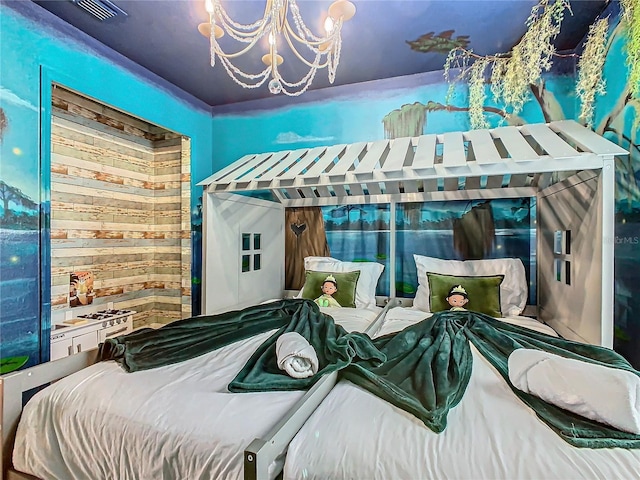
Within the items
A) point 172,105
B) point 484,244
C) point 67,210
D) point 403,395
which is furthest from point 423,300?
point 67,210

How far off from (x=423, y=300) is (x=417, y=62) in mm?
1895

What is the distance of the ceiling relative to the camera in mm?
1979

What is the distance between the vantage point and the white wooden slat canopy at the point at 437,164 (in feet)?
5.69

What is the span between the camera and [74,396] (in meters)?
1.29

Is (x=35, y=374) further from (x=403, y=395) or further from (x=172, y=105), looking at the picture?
(x=172, y=105)

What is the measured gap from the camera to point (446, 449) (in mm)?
916

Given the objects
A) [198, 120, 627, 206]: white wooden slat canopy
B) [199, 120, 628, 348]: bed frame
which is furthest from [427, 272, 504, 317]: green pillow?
[198, 120, 627, 206]: white wooden slat canopy

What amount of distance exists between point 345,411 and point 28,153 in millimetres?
2320

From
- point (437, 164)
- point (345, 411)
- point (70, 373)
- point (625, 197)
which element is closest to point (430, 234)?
point (437, 164)

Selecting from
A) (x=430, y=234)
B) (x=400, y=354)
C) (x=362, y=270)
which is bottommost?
(x=400, y=354)

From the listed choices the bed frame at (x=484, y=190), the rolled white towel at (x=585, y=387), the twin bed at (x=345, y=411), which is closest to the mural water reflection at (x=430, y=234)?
the bed frame at (x=484, y=190)

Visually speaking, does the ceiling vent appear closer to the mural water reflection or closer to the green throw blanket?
the green throw blanket

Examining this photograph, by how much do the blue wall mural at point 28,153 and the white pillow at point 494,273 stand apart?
261 centimetres

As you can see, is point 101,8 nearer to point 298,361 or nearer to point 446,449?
point 298,361
